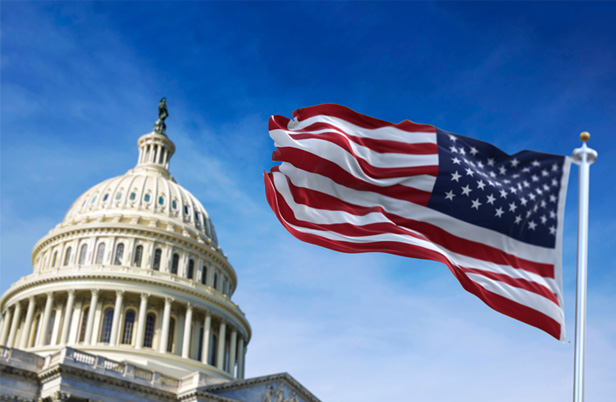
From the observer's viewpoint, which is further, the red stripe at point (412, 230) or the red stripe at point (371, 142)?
the red stripe at point (371, 142)

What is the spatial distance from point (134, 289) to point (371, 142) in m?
56.4

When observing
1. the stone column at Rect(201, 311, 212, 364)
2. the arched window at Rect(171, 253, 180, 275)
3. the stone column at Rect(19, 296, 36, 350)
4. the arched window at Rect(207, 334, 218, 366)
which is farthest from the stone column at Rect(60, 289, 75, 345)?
the arched window at Rect(207, 334, 218, 366)

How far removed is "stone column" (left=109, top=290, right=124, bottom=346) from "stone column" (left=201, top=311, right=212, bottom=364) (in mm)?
8910

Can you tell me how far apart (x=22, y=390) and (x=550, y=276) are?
4425 centimetres

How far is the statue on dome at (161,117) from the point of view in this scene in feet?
294

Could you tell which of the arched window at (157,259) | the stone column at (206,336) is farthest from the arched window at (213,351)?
the arched window at (157,259)

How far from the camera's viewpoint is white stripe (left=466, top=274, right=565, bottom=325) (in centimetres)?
1163

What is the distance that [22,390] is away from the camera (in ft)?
154

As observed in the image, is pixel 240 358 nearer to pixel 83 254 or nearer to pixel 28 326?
pixel 83 254

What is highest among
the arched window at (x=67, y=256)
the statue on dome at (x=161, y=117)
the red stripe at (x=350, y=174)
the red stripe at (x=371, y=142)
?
Answer: the statue on dome at (x=161, y=117)

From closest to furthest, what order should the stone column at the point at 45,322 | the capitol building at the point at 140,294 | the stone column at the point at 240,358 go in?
the capitol building at the point at 140,294, the stone column at the point at 45,322, the stone column at the point at 240,358

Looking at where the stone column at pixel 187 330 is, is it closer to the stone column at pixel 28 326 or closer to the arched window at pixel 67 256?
the arched window at pixel 67 256

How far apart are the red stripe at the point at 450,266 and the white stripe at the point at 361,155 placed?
127cm

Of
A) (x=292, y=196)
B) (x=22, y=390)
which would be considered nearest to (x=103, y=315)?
(x=22, y=390)
